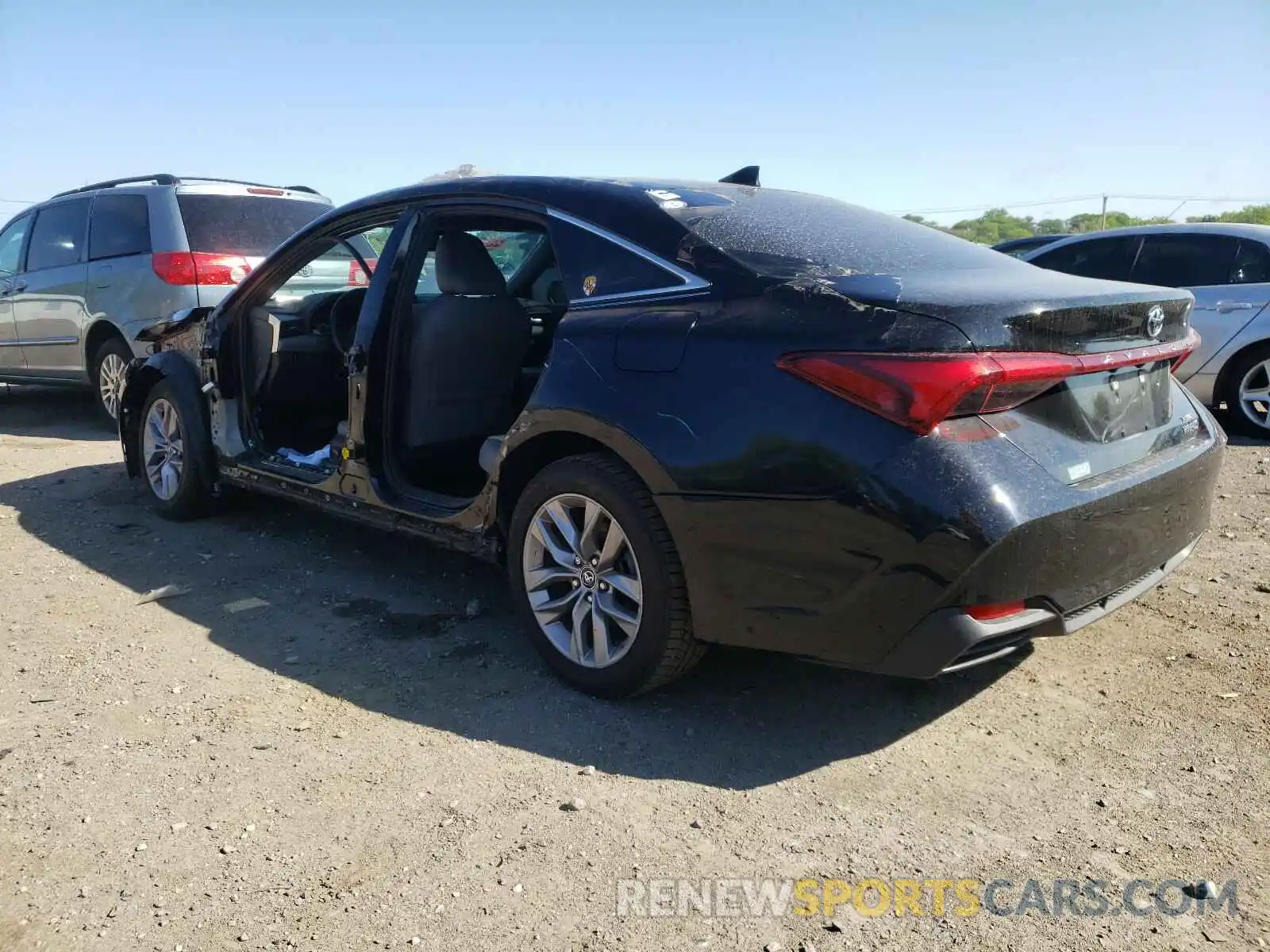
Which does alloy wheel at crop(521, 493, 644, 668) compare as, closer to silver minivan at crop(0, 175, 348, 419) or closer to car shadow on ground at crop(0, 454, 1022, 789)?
car shadow on ground at crop(0, 454, 1022, 789)

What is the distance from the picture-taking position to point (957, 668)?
2.77 metres

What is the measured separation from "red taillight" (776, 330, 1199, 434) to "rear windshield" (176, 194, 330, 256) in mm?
6014

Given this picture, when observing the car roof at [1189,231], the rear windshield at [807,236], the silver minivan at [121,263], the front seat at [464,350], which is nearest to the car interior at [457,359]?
the front seat at [464,350]

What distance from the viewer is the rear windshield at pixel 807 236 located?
10.1ft

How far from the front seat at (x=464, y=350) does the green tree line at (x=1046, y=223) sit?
20433 millimetres

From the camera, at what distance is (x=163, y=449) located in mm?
5539

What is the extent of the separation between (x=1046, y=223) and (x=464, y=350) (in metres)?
37.1

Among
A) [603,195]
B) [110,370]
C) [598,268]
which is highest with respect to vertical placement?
[603,195]

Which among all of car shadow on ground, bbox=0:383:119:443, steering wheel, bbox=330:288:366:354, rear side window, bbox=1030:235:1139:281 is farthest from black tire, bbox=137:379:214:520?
rear side window, bbox=1030:235:1139:281

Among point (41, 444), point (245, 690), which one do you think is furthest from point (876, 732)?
point (41, 444)

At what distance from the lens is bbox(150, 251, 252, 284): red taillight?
7.39 m

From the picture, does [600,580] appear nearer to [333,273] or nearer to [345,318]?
[345,318]

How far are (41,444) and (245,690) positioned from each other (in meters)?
5.54

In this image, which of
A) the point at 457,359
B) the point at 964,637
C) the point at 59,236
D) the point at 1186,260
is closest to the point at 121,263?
the point at 59,236
